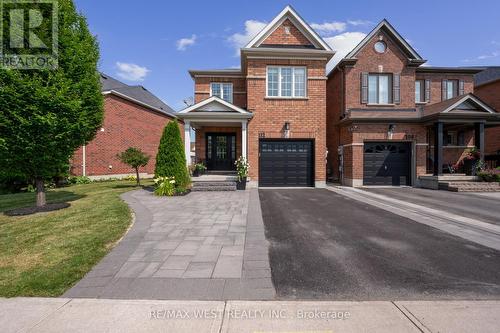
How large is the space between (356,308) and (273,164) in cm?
1117

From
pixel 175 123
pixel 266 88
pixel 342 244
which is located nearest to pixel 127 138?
pixel 175 123

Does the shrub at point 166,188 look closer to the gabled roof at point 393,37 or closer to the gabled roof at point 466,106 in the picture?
the gabled roof at point 393,37

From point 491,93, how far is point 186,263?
28.3m

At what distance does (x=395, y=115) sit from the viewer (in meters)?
14.3

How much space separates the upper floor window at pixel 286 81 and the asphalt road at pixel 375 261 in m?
8.98

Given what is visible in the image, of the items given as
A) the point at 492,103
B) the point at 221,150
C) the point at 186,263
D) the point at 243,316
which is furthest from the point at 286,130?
the point at 492,103

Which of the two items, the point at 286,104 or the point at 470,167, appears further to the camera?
the point at 470,167

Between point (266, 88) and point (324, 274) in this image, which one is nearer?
point (324, 274)

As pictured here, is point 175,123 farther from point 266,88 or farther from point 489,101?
point 489,101

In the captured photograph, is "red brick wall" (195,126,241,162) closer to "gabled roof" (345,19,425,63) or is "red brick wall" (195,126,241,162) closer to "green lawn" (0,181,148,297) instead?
"green lawn" (0,181,148,297)

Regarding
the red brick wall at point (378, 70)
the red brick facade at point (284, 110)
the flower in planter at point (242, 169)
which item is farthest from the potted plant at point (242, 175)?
the red brick wall at point (378, 70)

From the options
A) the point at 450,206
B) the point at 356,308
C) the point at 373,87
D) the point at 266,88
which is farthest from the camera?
the point at 373,87

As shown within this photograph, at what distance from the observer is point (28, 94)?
646cm

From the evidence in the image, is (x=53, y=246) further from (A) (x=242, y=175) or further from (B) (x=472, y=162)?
(B) (x=472, y=162)
